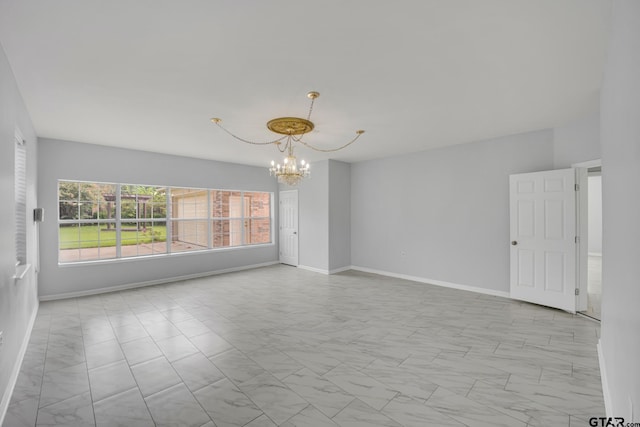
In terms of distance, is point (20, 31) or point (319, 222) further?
point (319, 222)

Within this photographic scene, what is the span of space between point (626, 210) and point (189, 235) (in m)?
6.84

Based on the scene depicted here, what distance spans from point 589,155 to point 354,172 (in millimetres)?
4133

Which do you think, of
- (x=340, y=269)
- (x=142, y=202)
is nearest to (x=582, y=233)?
(x=340, y=269)

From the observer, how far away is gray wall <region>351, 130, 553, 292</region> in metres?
4.62

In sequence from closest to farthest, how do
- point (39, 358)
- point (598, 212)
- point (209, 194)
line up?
point (39, 358), point (209, 194), point (598, 212)

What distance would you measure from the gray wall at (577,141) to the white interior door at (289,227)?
16.8ft

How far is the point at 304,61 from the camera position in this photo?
7.55 ft

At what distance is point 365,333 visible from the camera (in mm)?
3320

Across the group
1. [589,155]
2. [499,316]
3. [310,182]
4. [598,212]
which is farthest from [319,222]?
[598,212]

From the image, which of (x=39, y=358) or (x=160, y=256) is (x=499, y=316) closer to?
(x=39, y=358)

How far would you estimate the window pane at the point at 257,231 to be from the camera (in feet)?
24.7

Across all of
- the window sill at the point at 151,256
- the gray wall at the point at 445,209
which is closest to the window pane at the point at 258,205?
the window sill at the point at 151,256

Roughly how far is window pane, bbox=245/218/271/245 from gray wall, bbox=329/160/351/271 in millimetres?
2101

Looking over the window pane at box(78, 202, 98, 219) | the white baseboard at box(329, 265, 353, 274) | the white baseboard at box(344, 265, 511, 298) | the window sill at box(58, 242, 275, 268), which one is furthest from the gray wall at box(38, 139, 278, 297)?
the white baseboard at box(344, 265, 511, 298)
